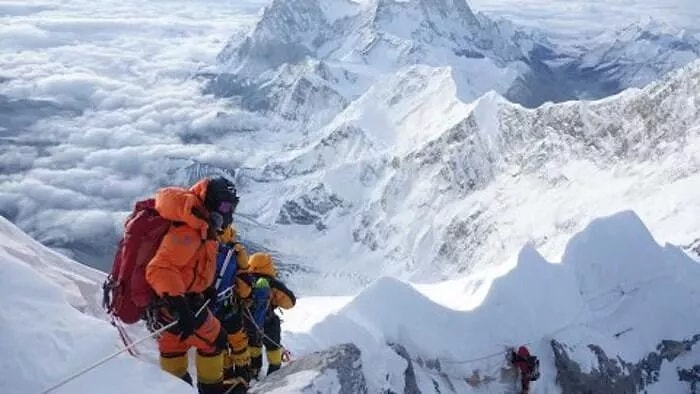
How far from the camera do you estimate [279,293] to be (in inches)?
480

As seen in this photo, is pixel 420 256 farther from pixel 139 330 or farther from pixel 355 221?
pixel 139 330

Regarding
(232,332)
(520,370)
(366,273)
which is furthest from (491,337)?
(366,273)

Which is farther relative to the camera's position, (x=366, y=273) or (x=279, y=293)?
(x=366, y=273)

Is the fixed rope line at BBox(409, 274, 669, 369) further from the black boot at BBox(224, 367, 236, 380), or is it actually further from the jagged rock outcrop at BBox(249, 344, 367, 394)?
the black boot at BBox(224, 367, 236, 380)

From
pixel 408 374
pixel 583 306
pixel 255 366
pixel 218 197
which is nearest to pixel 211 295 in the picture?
pixel 218 197

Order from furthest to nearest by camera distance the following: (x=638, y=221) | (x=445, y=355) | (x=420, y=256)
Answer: (x=420, y=256) < (x=638, y=221) < (x=445, y=355)

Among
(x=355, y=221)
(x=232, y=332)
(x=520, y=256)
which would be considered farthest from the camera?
(x=355, y=221)

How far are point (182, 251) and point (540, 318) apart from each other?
39.3ft

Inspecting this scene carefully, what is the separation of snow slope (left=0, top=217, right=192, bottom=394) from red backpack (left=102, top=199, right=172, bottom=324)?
1.59 feet

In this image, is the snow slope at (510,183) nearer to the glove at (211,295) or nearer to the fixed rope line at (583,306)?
the fixed rope line at (583,306)

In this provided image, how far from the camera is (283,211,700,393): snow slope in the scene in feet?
50.5

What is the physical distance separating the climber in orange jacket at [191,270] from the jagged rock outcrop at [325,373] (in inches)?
43.2

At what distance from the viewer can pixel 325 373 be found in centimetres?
1067

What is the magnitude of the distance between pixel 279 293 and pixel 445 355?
5.90m
